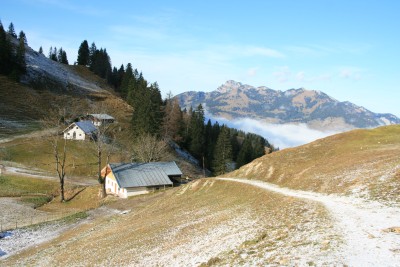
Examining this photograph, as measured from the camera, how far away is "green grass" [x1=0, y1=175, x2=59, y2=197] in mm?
59219

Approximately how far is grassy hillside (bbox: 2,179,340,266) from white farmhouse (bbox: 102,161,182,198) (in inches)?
721

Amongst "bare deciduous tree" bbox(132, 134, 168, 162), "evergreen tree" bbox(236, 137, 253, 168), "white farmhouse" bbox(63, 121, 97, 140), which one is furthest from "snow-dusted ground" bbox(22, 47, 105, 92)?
"evergreen tree" bbox(236, 137, 253, 168)

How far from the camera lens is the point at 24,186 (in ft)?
204

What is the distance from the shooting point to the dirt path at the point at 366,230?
13.9 meters

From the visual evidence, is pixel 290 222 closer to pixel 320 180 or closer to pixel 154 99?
pixel 320 180

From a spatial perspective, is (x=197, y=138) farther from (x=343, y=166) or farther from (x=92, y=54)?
(x=92, y=54)

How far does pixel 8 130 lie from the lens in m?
92.9

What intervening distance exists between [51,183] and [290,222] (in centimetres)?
5702

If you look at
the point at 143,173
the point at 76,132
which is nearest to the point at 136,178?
the point at 143,173

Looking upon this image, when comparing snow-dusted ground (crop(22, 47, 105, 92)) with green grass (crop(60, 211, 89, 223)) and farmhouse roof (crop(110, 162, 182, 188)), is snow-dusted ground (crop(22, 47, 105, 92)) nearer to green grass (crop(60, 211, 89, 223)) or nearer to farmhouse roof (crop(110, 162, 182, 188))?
farmhouse roof (crop(110, 162, 182, 188))

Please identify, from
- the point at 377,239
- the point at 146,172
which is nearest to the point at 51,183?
the point at 146,172

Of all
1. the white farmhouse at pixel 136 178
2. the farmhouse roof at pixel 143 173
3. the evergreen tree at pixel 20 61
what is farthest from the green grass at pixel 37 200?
the evergreen tree at pixel 20 61

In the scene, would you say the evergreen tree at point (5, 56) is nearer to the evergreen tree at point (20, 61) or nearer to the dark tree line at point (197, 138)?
the evergreen tree at point (20, 61)

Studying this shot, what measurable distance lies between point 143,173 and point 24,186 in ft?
73.3
